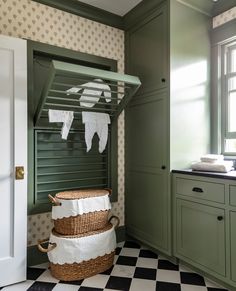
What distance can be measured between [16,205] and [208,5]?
2.57 m

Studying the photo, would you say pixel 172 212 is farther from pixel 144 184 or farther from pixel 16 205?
pixel 16 205

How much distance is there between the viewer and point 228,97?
94.2 inches

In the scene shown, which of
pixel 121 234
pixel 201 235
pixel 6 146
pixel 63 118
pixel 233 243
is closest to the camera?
pixel 233 243

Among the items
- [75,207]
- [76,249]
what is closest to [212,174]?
[75,207]

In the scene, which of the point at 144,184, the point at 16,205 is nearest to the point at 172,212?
the point at 144,184

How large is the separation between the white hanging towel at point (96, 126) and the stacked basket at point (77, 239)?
0.57 m

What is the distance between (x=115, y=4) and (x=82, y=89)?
962 millimetres

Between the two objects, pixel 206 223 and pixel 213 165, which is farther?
pixel 213 165

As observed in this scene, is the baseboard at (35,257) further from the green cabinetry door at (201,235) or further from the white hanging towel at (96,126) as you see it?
the green cabinetry door at (201,235)

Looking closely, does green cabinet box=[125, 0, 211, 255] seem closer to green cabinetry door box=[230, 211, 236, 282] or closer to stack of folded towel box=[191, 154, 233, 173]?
stack of folded towel box=[191, 154, 233, 173]

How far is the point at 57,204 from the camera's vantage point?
1.90 metres

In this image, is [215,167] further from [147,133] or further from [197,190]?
[147,133]

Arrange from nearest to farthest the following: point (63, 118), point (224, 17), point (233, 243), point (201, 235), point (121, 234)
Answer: point (233, 243)
point (201, 235)
point (63, 118)
point (224, 17)
point (121, 234)

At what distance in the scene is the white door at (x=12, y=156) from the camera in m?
1.79
